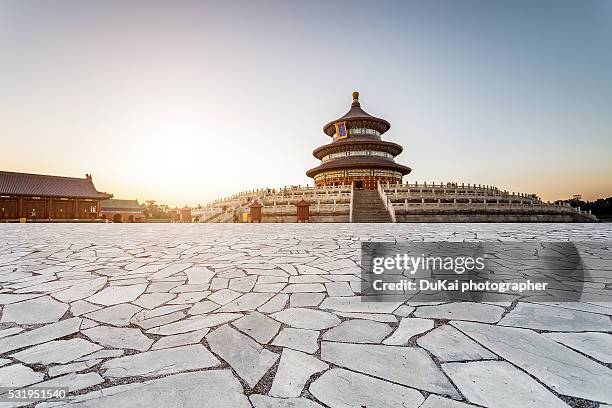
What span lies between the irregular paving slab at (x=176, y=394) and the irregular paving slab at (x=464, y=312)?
1.75m

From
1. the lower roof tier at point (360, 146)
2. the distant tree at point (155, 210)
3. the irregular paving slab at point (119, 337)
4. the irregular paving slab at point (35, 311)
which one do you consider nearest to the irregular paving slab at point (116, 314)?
the irregular paving slab at point (119, 337)

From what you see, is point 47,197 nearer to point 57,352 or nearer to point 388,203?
point 388,203

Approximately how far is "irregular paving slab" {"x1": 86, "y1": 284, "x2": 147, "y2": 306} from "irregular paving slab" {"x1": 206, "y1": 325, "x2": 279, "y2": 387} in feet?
4.69

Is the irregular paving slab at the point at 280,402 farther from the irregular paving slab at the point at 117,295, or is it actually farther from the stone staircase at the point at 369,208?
the stone staircase at the point at 369,208

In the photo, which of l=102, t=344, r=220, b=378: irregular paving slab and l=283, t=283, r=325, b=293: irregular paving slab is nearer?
l=102, t=344, r=220, b=378: irregular paving slab

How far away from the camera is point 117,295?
3.24 meters

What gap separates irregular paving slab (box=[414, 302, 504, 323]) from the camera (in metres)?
2.55

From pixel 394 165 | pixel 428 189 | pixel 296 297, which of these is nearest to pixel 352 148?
pixel 394 165

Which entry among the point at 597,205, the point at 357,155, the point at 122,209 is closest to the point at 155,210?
the point at 122,209

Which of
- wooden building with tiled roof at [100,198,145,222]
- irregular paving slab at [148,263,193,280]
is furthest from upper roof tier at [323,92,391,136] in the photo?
irregular paving slab at [148,263,193,280]

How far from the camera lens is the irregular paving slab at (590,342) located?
1888 mm

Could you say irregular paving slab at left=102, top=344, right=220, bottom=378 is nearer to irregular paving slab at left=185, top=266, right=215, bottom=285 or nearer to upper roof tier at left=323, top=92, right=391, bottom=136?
irregular paving slab at left=185, top=266, right=215, bottom=285

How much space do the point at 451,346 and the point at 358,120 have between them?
1679 inches

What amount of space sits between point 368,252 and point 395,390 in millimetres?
4454
